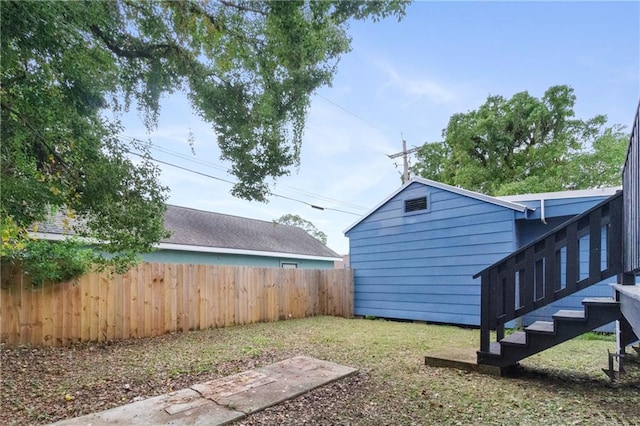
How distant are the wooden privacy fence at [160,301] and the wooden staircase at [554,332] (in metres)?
5.22

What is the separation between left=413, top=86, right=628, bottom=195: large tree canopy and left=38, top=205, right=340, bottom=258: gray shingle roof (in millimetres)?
7487

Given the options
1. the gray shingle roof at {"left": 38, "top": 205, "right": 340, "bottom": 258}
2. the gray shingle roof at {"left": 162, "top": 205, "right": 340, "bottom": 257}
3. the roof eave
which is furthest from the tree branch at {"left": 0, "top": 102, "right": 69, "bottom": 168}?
the gray shingle roof at {"left": 38, "top": 205, "right": 340, "bottom": 258}

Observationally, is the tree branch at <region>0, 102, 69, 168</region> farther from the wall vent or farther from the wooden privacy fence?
the wall vent

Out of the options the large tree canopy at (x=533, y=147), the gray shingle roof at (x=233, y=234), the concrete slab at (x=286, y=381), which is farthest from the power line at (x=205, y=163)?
the large tree canopy at (x=533, y=147)

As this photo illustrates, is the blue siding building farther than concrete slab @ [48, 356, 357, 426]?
Yes

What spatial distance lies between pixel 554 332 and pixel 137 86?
17.0 ft

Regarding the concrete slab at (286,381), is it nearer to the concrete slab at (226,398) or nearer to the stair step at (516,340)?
the concrete slab at (226,398)

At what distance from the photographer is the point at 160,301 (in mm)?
6297

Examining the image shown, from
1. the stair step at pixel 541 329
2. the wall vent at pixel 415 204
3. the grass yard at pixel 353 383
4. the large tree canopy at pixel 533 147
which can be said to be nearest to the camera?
the grass yard at pixel 353 383

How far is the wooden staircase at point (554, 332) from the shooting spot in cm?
330

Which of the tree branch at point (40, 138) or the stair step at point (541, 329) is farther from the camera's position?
the stair step at point (541, 329)

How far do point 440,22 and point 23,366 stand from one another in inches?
270

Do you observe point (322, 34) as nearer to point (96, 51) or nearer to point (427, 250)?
point (96, 51)

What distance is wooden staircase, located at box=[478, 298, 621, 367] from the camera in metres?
3.30
